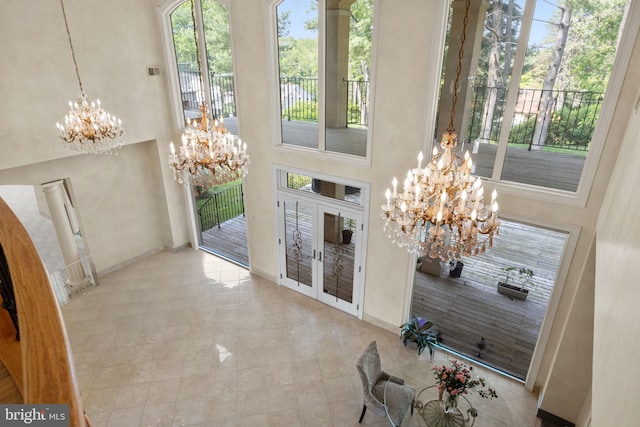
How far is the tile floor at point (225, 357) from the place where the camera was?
16.3 ft

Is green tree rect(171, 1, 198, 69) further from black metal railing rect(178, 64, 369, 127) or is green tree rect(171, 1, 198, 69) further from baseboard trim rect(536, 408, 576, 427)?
baseboard trim rect(536, 408, 576, 427)

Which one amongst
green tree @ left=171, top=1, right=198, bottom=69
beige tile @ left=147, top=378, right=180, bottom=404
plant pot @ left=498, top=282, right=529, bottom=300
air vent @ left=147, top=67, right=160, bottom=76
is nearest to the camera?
beige tile @ left=147, top=378, right=180, bottom=404

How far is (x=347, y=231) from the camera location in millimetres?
6398

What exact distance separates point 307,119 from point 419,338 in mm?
3929

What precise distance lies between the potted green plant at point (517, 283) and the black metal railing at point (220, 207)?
7.16 meters

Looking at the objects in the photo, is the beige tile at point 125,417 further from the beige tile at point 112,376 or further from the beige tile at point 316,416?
the beige tile at point 316,416

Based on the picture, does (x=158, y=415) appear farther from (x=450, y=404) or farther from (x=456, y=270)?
(x=456, y=270)

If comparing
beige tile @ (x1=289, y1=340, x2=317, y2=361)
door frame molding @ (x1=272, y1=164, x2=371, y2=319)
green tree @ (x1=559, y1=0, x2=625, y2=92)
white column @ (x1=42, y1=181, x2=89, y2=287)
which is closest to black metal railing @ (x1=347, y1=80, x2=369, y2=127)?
door frame molding @ (x1=272, y1=164, x2=371, y2=319)

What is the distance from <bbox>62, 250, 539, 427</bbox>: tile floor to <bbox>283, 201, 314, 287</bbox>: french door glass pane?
0.43 metres

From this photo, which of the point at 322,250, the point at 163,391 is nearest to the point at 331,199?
the point at 322,250

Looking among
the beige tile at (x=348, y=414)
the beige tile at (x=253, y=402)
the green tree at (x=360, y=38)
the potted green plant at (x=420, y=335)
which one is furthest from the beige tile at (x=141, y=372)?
the green tree at (x=360, y=38)

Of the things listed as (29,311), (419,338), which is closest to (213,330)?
(419,338)

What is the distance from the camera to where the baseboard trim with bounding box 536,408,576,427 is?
4.82 metres

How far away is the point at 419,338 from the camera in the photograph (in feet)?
19.2
